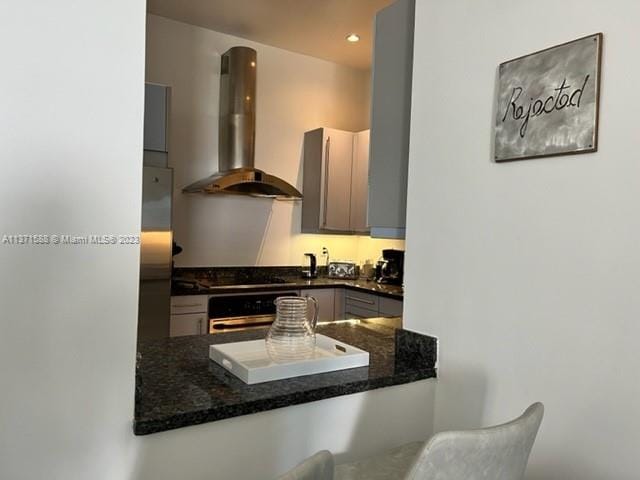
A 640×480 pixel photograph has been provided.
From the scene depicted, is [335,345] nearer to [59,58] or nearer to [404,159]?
[404,159]

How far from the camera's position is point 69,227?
0.94 meters

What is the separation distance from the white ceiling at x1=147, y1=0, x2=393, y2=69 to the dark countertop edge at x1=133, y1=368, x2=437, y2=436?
8.66 ft

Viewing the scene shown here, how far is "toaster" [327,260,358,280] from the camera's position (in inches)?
174

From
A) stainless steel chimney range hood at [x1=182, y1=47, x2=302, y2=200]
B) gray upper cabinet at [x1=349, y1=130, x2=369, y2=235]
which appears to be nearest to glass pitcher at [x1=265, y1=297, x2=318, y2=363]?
stainless steel chimney range hood at [x1=182, y1=47, x2=302, y2=200]

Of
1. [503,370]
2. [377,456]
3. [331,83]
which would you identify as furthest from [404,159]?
[331,83]

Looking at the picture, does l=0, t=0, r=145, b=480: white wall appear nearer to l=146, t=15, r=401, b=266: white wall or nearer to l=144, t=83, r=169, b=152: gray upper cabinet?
l=144, t=83, r=169, b=152: gray upper cabinet

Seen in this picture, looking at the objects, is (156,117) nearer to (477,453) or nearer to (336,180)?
(336,180)

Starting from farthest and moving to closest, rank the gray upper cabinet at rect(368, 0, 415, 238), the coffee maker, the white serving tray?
the coffee maker
the gray upper cabinet at rect(368, 0, 415, 238)
the white serving tray

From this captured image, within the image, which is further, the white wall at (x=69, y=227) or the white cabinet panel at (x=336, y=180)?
the white cabinet panel at (x=336, y=180)

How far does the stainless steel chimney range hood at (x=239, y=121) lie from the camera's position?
372 centimetres

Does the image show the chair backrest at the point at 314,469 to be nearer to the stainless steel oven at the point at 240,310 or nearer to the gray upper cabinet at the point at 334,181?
the stainless steel oven at the point at 240,310

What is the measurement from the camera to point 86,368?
0.97 meters

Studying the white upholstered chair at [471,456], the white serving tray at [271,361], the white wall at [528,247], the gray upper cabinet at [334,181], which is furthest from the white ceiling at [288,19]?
the white upholstered chair at [471,456]

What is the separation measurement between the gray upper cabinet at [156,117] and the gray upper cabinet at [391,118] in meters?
1.68
